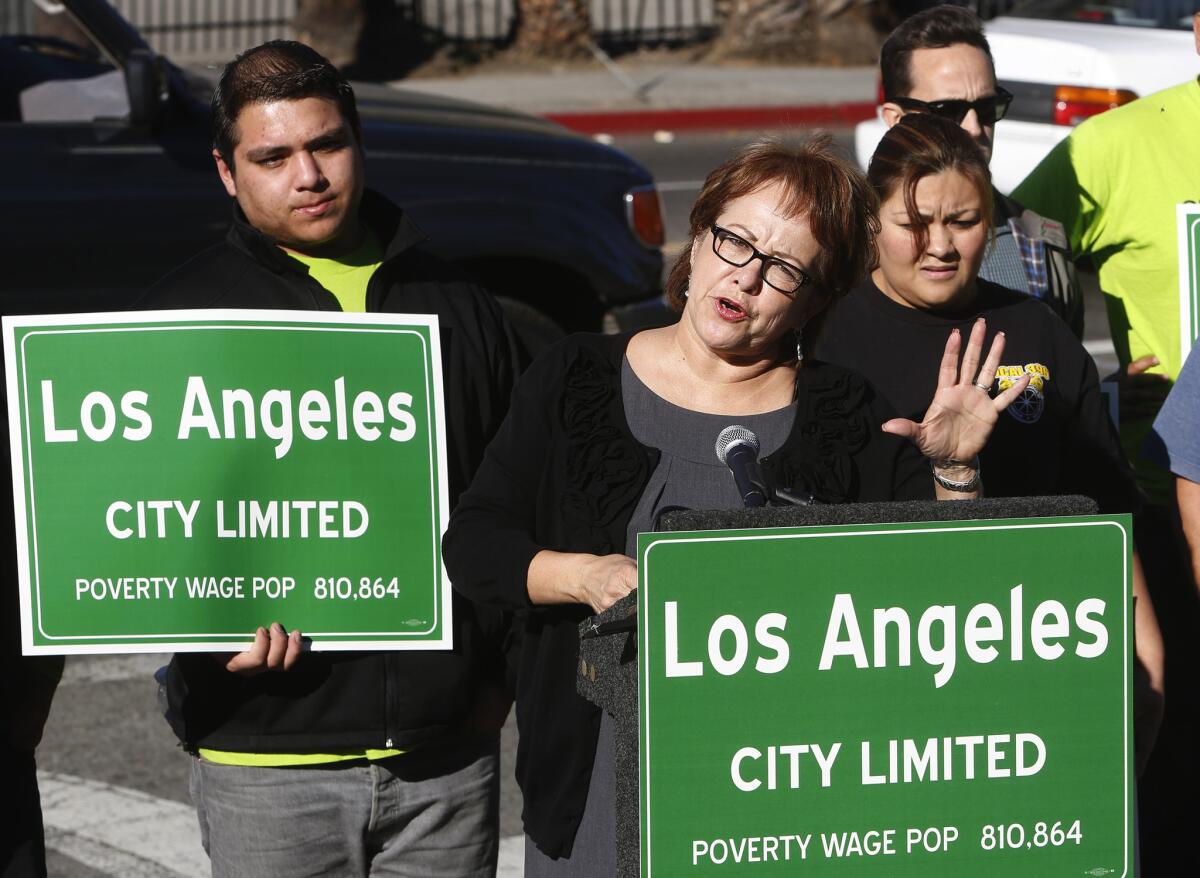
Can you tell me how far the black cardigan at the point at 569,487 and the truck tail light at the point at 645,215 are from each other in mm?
4408

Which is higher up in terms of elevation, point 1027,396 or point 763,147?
point 763,147

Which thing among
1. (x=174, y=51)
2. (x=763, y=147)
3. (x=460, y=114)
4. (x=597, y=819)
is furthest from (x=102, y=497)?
(x=174, y=51)

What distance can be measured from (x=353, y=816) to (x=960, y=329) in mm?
1462

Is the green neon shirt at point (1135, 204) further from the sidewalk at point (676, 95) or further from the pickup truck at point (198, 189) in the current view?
the sidewalk at point (676, 95)

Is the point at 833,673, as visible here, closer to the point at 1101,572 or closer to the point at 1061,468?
the point at 1101,572

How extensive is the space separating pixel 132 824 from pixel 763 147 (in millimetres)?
2948

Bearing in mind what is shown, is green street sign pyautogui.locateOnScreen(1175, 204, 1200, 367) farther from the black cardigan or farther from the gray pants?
the gray pants

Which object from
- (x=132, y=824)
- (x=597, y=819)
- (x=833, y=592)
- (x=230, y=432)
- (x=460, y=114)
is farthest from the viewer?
(x=460, y=114)

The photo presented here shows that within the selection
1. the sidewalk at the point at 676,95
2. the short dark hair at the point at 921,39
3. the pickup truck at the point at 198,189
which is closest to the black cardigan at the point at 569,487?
the short dark hair at the point at 921,39

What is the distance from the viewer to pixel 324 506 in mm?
2971

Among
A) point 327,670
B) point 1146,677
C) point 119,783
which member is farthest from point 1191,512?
point 119,783

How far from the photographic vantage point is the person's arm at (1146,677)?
3.06 m

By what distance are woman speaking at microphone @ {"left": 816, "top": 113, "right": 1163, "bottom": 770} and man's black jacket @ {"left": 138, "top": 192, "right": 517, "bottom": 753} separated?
0.71 meters

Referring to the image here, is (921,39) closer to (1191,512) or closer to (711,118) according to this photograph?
A: (1191,512)
